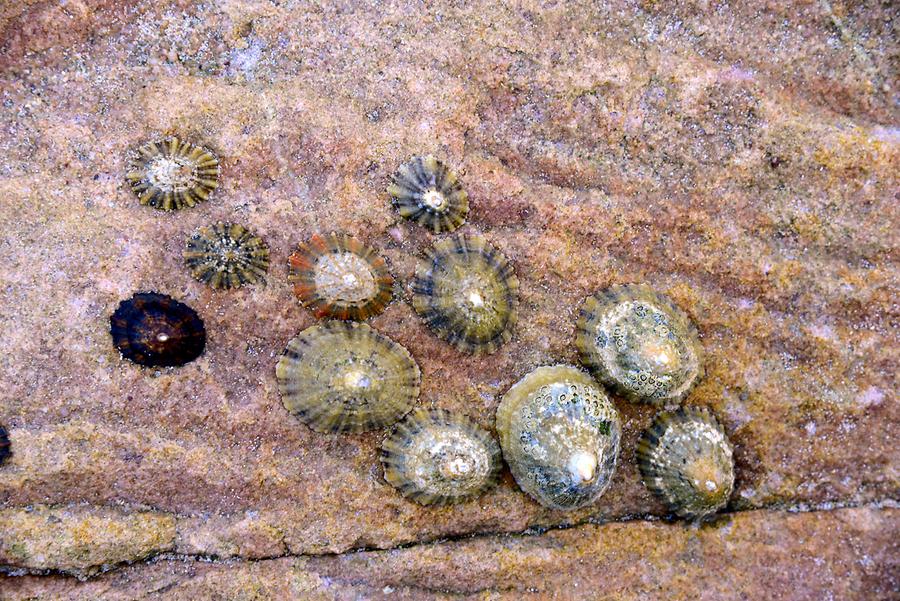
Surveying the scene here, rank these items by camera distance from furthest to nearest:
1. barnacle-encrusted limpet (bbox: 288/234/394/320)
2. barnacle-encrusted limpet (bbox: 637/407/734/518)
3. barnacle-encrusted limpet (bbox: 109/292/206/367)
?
barnacle-encrusted limpet (bbox: 637/407/734/518), barnacle-encrusted limpet (bbox: 288/234/394/320), barnacle-encrusted limpet (bbox: 109/292/206/367)

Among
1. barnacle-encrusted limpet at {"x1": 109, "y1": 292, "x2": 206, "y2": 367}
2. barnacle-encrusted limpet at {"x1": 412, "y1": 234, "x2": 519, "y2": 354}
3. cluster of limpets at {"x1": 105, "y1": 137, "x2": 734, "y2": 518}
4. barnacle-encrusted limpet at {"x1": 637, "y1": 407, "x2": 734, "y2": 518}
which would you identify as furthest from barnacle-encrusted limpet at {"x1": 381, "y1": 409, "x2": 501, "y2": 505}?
barnacle-encrusted limpet at {"x1": 109, "y1": 292, "x2": 206, "y2": 367}

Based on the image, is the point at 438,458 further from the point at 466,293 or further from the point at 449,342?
the point at 466,293

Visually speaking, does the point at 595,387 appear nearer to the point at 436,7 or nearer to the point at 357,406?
the point at 357,406

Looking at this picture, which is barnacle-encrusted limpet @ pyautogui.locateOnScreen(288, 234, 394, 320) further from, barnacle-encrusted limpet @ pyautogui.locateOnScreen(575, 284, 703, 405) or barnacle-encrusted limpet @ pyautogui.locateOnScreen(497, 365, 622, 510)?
barnacle-encrusted limpet @ pyautogui.locateOnScreen(575, 284, 703, 405)

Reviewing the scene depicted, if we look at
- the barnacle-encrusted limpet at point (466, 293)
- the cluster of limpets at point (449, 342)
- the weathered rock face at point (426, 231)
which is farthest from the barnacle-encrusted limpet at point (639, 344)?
the barnacle-encrusted limpet at point (466, 293)

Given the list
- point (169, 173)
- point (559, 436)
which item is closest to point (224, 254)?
point (169, 173)

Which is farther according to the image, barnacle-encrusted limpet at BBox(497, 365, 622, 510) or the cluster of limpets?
barnacle-encrusted limpet at BBox(497, 365, 622, 510)

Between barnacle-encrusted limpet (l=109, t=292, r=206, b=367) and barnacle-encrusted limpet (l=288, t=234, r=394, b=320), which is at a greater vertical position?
barnacle-encrusted limpet (l=288, t=234, r=394, b=320)
